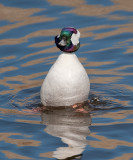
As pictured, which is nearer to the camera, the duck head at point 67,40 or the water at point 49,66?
the water at point 49,66

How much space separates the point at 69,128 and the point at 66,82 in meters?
0.66

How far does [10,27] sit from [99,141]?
5.37 metres

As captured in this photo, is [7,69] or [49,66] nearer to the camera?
[7,69]

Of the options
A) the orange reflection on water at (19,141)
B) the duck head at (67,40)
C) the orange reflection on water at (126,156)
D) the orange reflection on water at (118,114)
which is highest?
the duck head at (67,40)

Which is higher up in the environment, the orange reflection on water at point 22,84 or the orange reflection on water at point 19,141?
the orange reflection on water at point 22,84

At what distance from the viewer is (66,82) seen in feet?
28.1

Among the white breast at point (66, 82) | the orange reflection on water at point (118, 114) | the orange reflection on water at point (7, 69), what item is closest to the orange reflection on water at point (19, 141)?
the white breast at point (66, 82)

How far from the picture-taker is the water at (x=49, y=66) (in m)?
7.74

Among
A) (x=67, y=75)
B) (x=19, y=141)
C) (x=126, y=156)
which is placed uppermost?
(x=67, y=75)

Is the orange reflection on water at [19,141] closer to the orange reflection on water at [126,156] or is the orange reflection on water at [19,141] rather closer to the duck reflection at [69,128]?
the duck reflection at [69,128]

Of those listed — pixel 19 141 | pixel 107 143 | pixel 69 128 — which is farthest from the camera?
pixel 69 128

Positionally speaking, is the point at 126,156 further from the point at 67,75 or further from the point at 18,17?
the point at 18,17

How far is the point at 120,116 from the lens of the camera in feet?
28.2

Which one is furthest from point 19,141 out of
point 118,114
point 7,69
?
point 7,69
